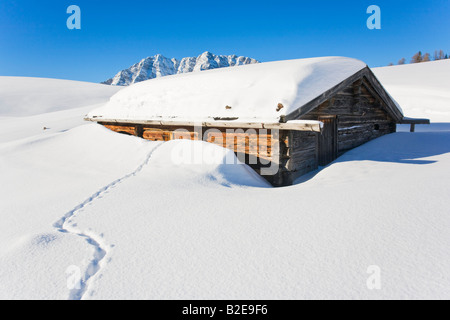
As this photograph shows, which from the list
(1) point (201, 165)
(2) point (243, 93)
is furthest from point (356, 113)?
(1) point (201, 165)

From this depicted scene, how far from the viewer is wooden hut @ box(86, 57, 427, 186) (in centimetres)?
625

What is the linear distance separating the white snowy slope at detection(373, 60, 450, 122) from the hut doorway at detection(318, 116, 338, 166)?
14.7 m

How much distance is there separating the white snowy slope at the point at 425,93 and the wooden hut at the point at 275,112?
13131 mm

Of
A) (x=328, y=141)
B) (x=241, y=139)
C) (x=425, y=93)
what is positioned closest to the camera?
(x=241, y=139)

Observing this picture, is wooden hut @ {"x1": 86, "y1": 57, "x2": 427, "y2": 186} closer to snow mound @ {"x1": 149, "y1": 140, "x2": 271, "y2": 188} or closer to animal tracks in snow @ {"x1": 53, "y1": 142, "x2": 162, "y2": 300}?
snow mound @ {"x1": 149, "y1": 140, "x2": 271, "y2": 188}

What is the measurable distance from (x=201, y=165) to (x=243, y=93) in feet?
8.57

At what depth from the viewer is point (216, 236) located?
272 centimetres

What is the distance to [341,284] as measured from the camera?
6.45ft

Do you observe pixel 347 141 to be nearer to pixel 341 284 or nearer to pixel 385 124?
pixel 385 124

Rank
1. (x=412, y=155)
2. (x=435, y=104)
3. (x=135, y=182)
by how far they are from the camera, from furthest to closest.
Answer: (x=435, y=104), (x=412, y=155), (x=135, y=182)

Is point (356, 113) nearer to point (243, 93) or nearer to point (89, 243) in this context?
point (243, 93)

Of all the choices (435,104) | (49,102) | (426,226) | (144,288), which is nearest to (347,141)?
(426,226)

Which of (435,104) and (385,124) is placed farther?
(435,104)

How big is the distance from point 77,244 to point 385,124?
10.7 meters
